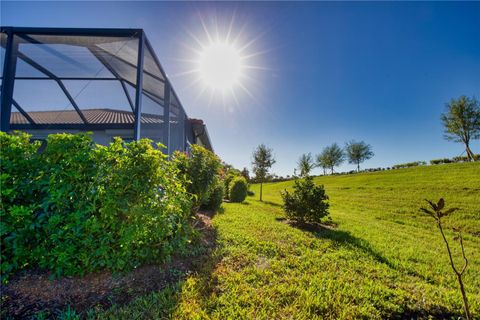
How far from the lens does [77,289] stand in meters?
2.07

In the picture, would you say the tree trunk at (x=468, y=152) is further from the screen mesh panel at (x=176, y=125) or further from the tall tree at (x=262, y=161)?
the screen mesh panel at (x=176, y=125)

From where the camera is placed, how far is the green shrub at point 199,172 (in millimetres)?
4770

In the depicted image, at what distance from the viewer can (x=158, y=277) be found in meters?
2.40

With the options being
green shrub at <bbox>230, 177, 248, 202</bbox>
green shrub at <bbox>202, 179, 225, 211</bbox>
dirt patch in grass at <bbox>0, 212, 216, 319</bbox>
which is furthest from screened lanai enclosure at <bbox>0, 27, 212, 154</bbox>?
green shrub at <bbox>230, 177, 248, 202</bbox>

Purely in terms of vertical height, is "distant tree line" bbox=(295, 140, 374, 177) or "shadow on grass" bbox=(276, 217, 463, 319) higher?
"distant tree line" bbox=(295, 140, 374, 177)

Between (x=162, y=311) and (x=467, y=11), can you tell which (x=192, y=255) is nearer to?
(x=162, y=311)

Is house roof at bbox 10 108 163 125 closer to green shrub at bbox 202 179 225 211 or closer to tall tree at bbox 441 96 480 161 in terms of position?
green shrub at bbox 202 179 225 211

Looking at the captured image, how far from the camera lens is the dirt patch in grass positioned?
1.83m

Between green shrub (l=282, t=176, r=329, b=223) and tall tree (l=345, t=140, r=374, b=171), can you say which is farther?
tall tree (l=345, t=140, r=374, b=171)

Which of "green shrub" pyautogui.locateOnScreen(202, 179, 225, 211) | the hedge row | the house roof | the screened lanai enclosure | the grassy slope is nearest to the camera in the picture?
the grassy slope

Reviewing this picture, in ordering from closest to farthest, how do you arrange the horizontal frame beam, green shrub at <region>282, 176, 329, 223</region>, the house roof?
the horizontal frame beam < green shrub at <region>282, 176, 329, 223</region> < the house roof

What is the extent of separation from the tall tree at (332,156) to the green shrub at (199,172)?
4110 centimetres

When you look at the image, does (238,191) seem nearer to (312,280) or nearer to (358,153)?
(312,280)

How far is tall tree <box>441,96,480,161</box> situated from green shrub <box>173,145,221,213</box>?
115ft
